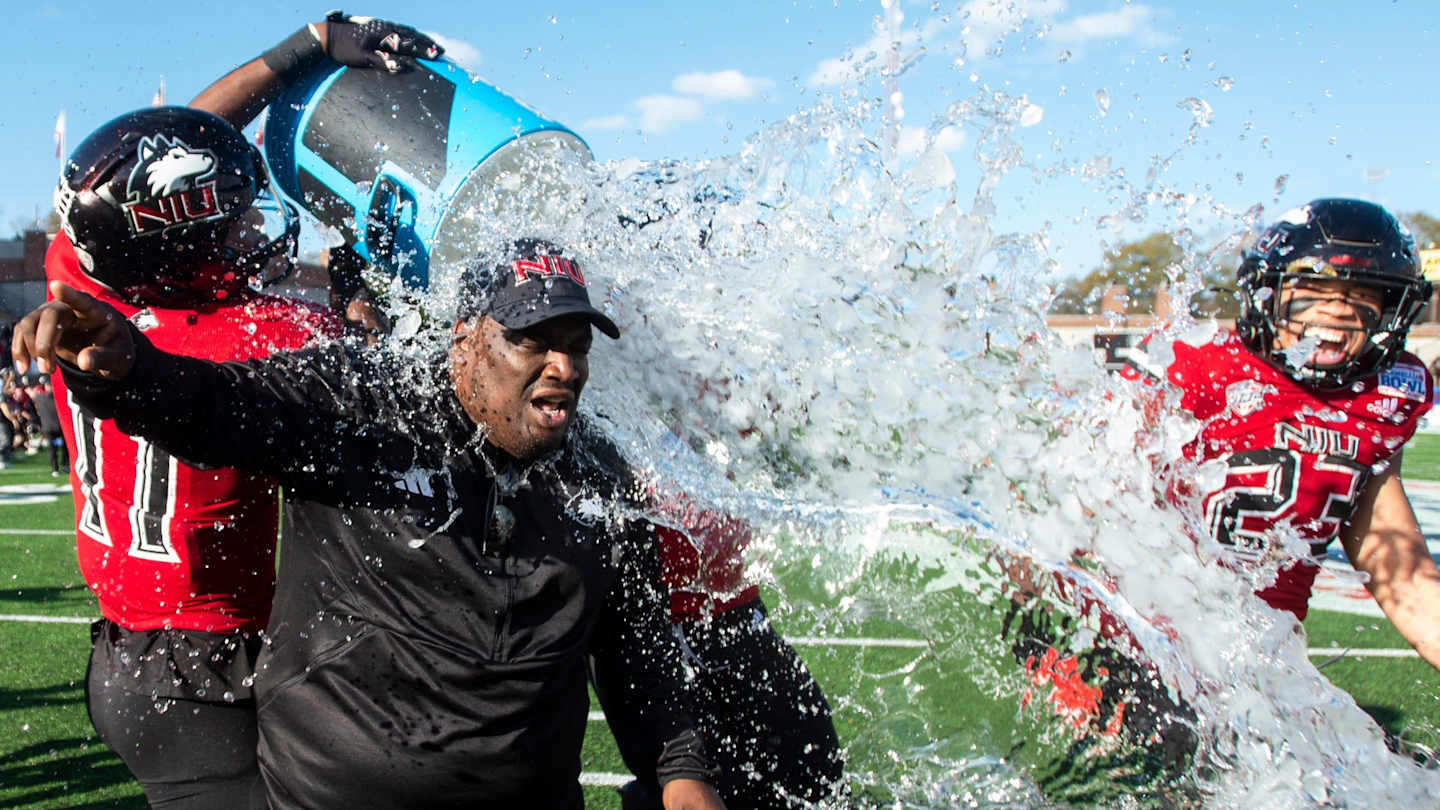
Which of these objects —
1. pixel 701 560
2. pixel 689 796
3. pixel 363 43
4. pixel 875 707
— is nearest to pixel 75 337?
pixel 689 796

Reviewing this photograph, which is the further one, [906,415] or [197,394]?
[906,415]

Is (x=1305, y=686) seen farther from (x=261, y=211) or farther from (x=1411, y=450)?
(x=1411, y=450)

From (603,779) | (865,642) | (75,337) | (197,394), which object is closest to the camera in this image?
(75,337)

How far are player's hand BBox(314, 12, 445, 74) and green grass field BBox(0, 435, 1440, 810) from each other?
7.74 ft

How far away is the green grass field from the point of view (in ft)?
13.1

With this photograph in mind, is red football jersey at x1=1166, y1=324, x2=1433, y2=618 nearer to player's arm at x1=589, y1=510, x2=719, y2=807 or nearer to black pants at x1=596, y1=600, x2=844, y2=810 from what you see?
black pants at x1=596, y1=600, x2=844, y2=810

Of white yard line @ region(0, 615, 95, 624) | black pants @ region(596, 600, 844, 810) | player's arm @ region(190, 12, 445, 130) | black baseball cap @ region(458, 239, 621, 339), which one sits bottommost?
white yard line @ region(0, 615, 95, 624)

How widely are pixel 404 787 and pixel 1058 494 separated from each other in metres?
1.74

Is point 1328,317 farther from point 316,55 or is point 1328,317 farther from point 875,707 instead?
point 316,55

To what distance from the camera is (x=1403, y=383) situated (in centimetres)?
335

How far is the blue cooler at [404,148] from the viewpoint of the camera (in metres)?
3.55

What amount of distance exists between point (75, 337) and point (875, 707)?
4.58 metres

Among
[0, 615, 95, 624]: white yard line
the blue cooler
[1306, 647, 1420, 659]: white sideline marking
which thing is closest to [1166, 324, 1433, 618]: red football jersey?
the blue cooler

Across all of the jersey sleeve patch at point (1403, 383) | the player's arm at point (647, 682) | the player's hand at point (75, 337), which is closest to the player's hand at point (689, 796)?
the player's arm at point (647, 682)
